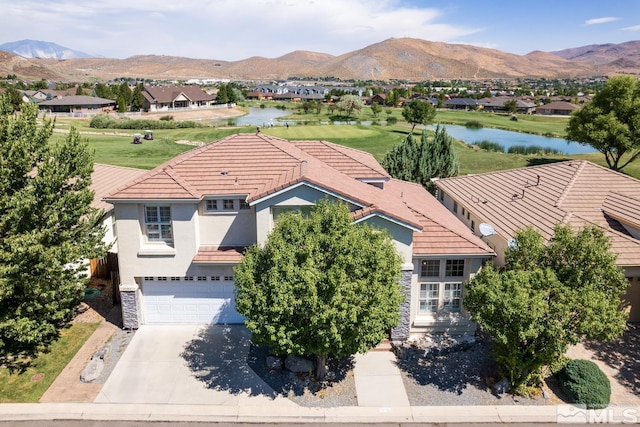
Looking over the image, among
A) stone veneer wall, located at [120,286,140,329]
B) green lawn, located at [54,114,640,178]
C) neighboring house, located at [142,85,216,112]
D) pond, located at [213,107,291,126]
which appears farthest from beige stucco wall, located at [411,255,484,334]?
neighboring house, located at [142,85,216,112]

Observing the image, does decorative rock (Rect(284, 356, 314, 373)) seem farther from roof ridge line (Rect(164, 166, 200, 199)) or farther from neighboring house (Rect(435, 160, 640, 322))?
neighboring house (Rect(435, 160, 640, 322))

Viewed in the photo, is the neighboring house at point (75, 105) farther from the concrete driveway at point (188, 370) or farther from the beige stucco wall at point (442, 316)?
the beige stucco wall at point (442, 316)

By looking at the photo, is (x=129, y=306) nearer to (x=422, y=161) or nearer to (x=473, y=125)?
(x=422, y=161)

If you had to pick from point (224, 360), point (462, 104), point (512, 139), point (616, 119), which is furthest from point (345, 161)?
point (462, 104)

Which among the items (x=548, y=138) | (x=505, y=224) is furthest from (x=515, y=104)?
(x=505, y=224)

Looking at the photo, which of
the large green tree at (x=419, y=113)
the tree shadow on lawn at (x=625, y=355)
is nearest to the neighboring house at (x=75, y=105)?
the large green tree at (x=419, y=113)

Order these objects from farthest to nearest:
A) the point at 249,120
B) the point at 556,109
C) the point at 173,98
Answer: the point at 556,109
the point at 173,98
the point at 249,120
